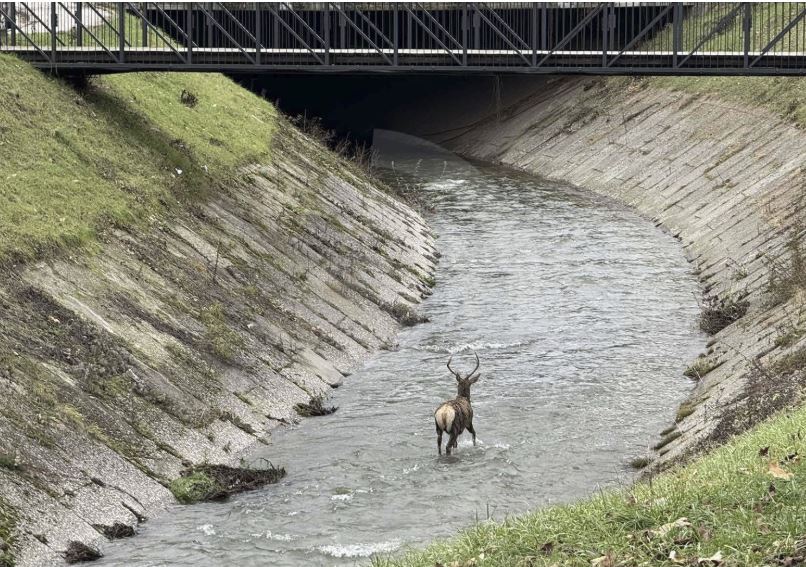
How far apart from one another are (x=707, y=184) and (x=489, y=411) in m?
27.6

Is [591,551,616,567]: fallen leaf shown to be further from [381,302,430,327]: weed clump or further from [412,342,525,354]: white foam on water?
[381,302,430,327]: weed clump

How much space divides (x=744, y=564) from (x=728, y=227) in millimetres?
34573

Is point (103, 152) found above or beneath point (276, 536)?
above

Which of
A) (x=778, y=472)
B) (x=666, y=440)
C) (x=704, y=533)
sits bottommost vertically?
(x=704, y=533)

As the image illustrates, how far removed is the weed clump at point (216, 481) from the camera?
2428cm

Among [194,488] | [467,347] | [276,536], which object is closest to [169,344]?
[194,488]

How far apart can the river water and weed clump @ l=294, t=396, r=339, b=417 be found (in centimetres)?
25

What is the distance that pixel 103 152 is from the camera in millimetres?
40719

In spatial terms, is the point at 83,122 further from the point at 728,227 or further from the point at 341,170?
the point at 728,227

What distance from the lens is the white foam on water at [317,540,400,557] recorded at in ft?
70.4

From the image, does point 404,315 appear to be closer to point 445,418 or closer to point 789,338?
point 789,338

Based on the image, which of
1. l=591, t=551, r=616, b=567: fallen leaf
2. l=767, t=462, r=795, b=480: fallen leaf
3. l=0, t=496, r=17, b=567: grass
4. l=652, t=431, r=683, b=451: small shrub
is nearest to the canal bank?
l=0, t=496, r=17, b=567: grass

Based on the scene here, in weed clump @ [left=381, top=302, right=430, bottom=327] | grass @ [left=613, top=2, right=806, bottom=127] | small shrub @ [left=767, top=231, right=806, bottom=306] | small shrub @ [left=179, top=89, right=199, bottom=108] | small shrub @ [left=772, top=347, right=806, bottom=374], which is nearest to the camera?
small shrub @ [left=772, top=347, right=806, bottom=374]

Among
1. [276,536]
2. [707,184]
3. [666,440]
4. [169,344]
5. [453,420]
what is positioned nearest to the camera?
[276,536]
